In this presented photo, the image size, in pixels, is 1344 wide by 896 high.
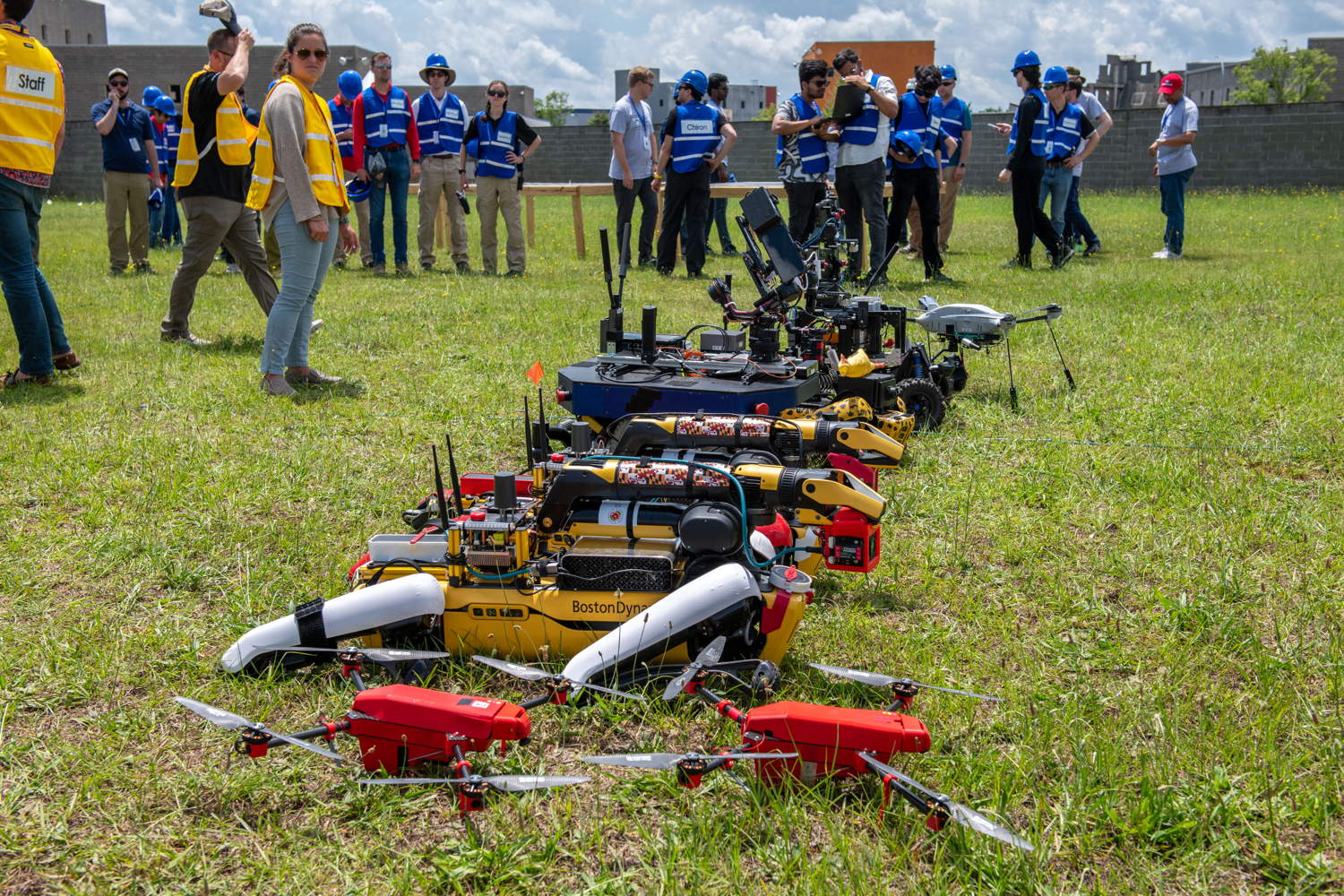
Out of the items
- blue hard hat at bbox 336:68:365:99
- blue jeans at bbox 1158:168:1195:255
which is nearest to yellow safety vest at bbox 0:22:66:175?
blue hard hat at bbox 336:68:365:99

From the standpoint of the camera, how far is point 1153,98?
257ft

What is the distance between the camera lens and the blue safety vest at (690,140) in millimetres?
12125

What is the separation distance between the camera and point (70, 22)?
56219mm

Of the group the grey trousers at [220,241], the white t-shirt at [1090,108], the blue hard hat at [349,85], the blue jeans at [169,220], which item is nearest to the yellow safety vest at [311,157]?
the grey trousers at [220,241]

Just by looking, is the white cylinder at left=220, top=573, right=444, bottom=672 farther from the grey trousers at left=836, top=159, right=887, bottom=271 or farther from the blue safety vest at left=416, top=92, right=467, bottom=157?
the blue safety vest at left=416, top=92, right=467, bottom=157

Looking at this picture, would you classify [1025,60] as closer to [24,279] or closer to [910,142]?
[910,142]

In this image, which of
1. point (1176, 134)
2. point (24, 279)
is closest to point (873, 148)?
point (1176, 134)

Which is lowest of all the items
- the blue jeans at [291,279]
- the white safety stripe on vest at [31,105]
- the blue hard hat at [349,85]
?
the blue jeans at [291,279]

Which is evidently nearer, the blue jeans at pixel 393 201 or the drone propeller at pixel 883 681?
the drone propeller at pixel 883 681

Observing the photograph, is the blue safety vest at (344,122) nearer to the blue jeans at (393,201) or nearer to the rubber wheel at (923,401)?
the blue jeans at (393,201)

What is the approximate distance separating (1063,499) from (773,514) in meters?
1.94

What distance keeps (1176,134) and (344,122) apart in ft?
34.7

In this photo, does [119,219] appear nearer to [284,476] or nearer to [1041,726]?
[284,476]

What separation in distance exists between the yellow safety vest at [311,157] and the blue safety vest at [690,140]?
6.09 metres
